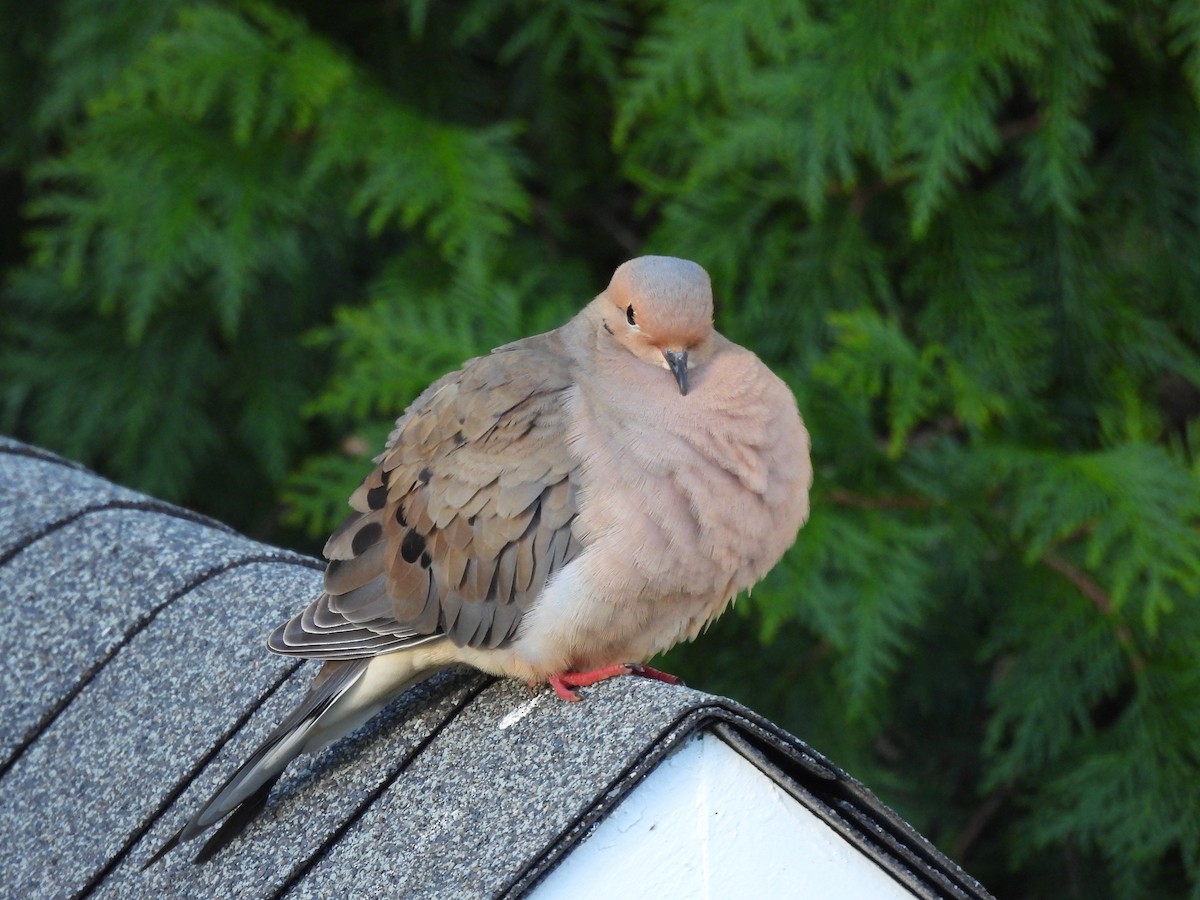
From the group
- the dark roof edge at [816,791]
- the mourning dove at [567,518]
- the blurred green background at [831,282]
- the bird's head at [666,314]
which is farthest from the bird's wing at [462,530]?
the blurred green background at [831,282]

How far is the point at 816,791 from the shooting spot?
1.41 meters

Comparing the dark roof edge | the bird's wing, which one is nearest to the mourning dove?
the bird's wing

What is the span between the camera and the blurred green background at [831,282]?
280cm

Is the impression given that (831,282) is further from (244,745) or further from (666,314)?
(244,745)

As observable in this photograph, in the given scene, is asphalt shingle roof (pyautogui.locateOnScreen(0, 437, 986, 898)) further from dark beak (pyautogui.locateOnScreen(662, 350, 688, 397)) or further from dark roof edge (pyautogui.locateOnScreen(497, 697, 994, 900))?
dark beak (pyautogui.locateOnScreen(662, 350, 688, 397))

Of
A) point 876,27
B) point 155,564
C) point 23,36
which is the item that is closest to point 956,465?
point 876,27

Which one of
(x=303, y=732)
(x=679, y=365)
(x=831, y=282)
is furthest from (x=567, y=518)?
(x=831, y=282)

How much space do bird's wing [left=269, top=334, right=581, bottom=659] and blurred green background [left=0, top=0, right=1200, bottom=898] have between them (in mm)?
1018

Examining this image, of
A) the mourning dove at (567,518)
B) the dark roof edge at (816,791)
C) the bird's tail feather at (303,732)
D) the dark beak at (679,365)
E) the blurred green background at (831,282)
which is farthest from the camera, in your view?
the blurred green background at (831,282)

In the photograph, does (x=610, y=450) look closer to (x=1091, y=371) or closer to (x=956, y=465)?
(x=956, y=465)

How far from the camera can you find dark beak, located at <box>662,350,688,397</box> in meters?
1.80

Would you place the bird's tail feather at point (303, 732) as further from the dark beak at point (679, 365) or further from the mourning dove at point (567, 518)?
the dark beak at point (679, 365)

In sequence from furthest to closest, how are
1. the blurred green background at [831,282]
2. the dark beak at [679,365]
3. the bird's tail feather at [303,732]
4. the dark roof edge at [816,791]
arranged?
the blurred green background at [831,282] < the dark beak at [679,365] < the bird's tail feather at [303,732] < the dark roof edge at [816,791]

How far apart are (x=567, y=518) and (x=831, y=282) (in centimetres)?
164
